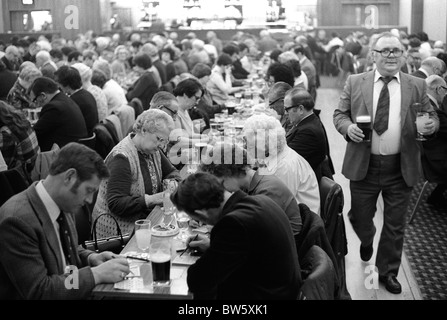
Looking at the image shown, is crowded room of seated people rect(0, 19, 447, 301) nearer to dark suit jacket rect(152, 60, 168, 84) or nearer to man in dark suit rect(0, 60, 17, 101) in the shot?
man in dark suit rect(0, 60, 17, 101)

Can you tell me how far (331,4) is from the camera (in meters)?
18.0

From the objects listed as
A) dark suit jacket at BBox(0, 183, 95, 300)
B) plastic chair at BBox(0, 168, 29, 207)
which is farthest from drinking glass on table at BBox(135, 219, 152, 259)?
plastic chair at BBox(0, 168, 29, 207)

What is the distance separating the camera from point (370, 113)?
394 cm

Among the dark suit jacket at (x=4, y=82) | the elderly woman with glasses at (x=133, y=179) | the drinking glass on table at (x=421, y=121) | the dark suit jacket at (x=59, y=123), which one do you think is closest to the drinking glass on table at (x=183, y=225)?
the elderly woman with glasses at (x=133, y=179)

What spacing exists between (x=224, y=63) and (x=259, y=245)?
6.84 meters

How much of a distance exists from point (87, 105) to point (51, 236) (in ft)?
12.8

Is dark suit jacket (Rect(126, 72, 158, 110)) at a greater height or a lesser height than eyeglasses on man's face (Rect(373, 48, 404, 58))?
lesser

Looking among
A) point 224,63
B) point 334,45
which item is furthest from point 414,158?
point 334,45

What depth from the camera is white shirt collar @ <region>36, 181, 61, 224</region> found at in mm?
2436

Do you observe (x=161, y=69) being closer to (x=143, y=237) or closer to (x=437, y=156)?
(x=437, y=156)

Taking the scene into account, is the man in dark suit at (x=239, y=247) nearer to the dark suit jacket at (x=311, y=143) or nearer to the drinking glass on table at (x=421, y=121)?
the drinking glass on table at (x=421, y=121)

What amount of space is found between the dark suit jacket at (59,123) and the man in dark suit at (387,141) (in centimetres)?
240

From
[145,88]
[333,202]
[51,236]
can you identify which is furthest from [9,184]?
[145,88]

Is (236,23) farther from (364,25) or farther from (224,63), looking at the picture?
(224,63)
